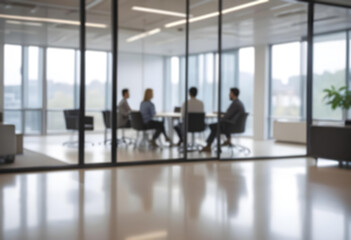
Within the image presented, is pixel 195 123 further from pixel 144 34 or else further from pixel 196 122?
pixel 144 34

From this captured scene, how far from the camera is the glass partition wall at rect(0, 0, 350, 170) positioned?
22.5 feet

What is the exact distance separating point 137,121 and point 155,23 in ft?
7.69

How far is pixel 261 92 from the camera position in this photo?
1302 cm

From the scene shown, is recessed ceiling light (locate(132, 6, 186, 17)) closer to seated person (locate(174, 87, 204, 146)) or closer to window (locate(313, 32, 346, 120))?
seated person (locate(174, 87, 204, 146))

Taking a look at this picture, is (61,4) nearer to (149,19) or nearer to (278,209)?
(149,19)

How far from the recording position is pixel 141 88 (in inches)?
341

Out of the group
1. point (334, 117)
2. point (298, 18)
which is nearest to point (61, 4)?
point (298, 18)

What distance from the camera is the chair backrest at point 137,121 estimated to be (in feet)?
28.3

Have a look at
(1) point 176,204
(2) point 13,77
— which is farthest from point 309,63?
(2) point 13,77

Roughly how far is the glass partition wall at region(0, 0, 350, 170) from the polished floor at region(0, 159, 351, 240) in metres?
1.39

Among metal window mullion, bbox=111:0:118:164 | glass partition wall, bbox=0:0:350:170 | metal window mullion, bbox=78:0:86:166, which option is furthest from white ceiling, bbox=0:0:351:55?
metal window mullion, bbox=78:0:86:166

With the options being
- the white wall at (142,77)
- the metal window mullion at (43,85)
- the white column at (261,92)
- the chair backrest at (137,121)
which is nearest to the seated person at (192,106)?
the white wall at (142,77)

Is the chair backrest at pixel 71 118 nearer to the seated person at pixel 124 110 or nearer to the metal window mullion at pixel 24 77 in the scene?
the seated person at pixel 124 110

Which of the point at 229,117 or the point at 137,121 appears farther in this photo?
the point at 229,117
